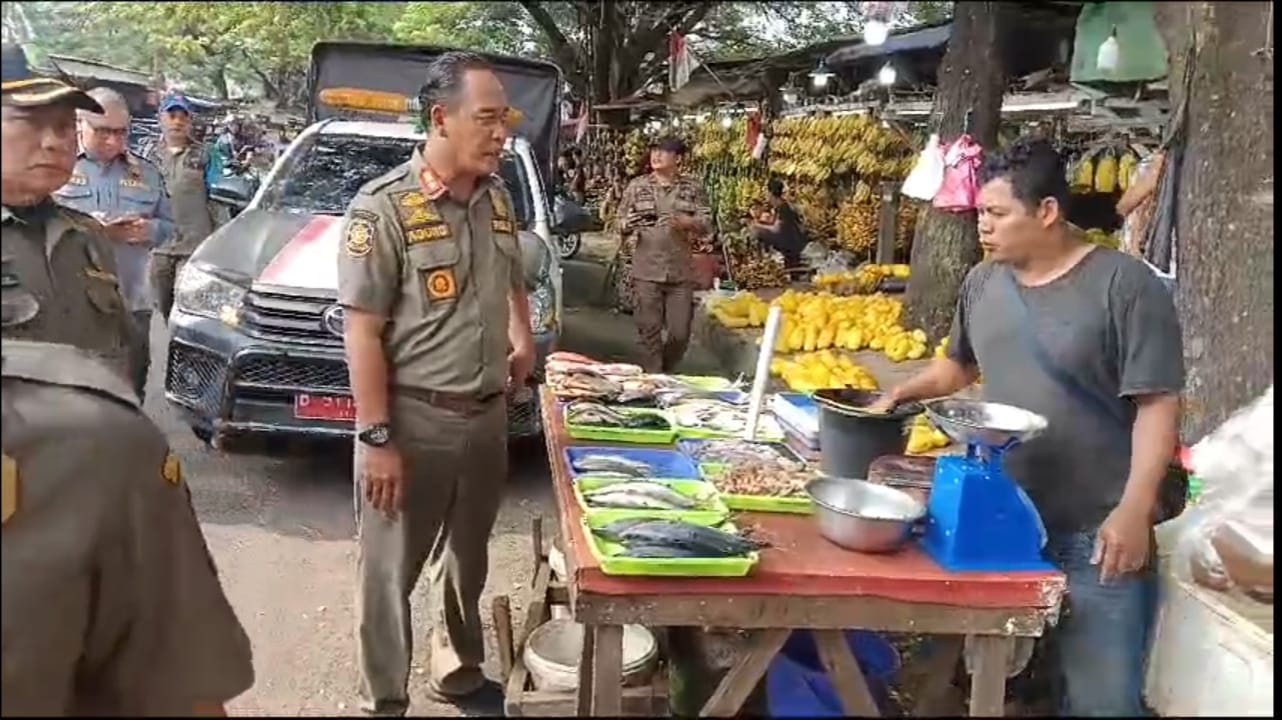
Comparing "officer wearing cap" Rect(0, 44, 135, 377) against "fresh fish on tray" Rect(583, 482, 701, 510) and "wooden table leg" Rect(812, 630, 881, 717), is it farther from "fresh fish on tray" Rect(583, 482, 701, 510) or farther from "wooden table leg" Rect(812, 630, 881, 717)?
"wooden table leg" Rect(812, 630, 881, 717)

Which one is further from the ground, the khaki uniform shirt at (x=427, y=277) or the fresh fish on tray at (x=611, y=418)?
the khaki uniform shirt at (x=427, y=277)

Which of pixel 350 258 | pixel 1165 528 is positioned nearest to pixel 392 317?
pixel 350 258

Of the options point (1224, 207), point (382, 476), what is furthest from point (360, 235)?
point (1224, 207)

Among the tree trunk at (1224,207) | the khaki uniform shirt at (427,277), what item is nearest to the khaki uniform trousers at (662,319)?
the tree trunk at (1224,207)

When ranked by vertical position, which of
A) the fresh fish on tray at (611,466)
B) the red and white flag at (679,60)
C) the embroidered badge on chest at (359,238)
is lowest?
the fresh fish on tray at (611,466)

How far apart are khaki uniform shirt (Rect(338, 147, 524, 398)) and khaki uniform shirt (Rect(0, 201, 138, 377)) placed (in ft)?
1.97

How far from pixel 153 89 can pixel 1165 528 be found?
2.55m

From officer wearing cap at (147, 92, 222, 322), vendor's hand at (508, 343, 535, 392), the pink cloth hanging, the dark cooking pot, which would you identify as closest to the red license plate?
officer wearing cap at (147, 92, 222, 322)

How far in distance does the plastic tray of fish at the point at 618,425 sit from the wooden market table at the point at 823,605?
2.92ft

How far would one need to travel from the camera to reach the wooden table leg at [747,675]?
2434 mm

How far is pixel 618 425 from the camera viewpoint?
3.37 metres

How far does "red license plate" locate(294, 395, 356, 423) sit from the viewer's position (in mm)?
4516

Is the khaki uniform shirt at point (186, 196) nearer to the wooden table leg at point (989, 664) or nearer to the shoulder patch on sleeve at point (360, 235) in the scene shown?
the shoulder patch on sleeve at point (360, 235)

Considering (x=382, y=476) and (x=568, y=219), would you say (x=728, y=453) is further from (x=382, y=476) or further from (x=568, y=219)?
(x=568, y=219)
